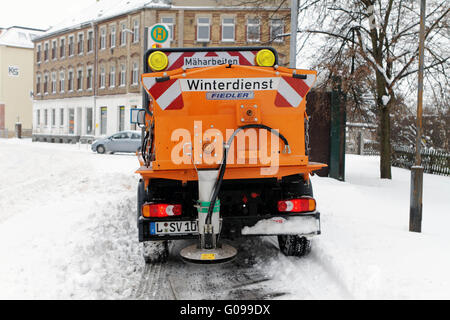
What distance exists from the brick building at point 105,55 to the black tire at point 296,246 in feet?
77.6

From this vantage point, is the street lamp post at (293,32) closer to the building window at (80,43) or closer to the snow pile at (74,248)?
the snow pile at (74,248)

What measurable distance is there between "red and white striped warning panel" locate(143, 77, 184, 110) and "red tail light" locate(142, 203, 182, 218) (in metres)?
1.09

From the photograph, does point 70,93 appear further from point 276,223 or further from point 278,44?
point 276,223

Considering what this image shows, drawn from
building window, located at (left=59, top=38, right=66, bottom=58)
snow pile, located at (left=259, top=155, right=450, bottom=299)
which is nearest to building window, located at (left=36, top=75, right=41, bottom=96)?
building window, located at (left=59, top=38, right=66, bottom=58)

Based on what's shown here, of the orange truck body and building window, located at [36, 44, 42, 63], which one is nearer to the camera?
the orange truck body

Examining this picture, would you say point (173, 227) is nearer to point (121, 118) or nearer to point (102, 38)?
point (121, 118)

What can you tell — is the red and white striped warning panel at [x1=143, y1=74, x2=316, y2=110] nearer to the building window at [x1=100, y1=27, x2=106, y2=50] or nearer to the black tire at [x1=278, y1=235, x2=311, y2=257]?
the black tire at [x1=278, y1=235, x2=311, y2=257]

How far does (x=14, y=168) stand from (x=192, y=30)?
2096 centimetres

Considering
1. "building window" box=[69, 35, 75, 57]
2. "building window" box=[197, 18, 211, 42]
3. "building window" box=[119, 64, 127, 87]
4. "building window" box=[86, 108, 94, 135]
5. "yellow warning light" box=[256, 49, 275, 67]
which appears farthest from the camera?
"building window" box=[69, 35, 75, 57]

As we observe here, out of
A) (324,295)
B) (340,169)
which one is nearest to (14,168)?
(340,169)

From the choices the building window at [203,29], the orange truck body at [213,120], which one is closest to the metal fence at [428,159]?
the orange truck body at [213,120]

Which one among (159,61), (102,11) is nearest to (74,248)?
(159,61)

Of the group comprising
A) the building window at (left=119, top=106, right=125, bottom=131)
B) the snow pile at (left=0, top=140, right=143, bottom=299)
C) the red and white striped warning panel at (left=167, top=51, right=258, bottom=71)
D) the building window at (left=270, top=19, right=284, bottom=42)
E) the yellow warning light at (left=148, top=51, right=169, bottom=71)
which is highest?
the building window at (left=270, top=19, right=284, bottom=42)

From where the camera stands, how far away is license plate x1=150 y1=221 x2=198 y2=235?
486 cm
